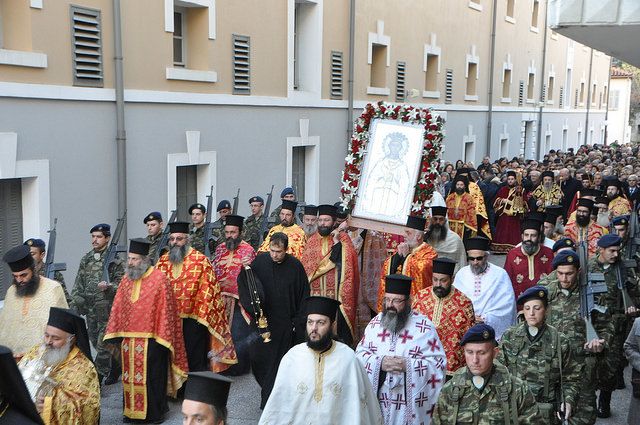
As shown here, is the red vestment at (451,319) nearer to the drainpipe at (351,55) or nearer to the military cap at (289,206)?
the military cap at (289,206)

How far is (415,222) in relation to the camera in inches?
357

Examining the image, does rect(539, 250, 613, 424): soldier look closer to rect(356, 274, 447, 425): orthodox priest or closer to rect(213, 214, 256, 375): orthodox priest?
rect(356, 274, 447, 425): orthodox priest

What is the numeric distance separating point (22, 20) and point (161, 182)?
11.3 ft

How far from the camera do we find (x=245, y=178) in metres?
15.0

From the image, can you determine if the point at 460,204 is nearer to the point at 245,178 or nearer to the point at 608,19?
the point at 245,178

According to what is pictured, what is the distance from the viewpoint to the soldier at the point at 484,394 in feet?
16.5

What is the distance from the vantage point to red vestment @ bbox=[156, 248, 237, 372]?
874 centimetres

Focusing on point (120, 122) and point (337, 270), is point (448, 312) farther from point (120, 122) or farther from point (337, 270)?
point (120, 122)

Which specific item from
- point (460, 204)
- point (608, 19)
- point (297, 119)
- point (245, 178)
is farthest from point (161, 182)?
point (608, 19)

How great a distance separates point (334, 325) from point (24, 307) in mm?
3162

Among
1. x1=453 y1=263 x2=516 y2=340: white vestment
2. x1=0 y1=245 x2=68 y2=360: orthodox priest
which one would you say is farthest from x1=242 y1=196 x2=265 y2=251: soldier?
x1=0 y1=245 x2=68 y2=360: orthodox priest

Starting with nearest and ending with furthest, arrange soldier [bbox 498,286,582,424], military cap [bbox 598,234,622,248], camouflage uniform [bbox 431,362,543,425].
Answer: camouflage uniform [bbox 431,362,543,425]
soldier [bbox 498,286,582,424]
military cap [bbox 598,234,622,248]

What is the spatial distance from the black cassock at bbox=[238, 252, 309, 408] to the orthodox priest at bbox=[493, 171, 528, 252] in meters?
10.5

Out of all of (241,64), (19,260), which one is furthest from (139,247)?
(241,64)
